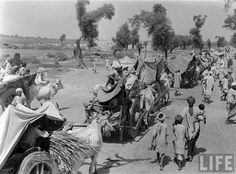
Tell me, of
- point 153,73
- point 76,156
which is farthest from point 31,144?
point 153,73

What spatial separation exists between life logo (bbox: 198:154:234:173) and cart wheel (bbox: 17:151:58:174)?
4.06 meters

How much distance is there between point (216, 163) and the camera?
8.71m

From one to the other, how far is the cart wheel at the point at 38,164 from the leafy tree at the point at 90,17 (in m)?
26.9

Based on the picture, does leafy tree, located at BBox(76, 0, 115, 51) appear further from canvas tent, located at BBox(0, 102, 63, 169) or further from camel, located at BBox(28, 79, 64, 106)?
canvas tent, located at BBox(0, 102, 63, 169)

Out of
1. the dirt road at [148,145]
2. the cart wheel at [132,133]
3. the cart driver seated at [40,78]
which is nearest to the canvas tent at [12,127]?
the dirt road at [148,145]

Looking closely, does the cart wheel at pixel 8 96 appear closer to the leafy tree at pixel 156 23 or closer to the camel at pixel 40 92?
the camel at pixel 40 92

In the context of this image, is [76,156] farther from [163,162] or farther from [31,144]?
[163,162]

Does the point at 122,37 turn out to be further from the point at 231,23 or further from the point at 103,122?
the point at 103,122

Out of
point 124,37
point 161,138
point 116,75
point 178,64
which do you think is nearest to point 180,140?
point 161,138

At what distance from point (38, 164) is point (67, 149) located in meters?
1.01

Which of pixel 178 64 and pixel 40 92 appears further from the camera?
pixel 178 64

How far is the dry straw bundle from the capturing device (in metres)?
6.12

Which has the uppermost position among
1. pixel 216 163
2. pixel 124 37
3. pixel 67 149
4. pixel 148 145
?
pixel 124 37

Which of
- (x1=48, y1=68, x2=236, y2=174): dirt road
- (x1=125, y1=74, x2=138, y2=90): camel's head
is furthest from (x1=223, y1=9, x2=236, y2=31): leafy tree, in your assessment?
(x1=125, y1=74, x2=138, y2=90): camel's head
